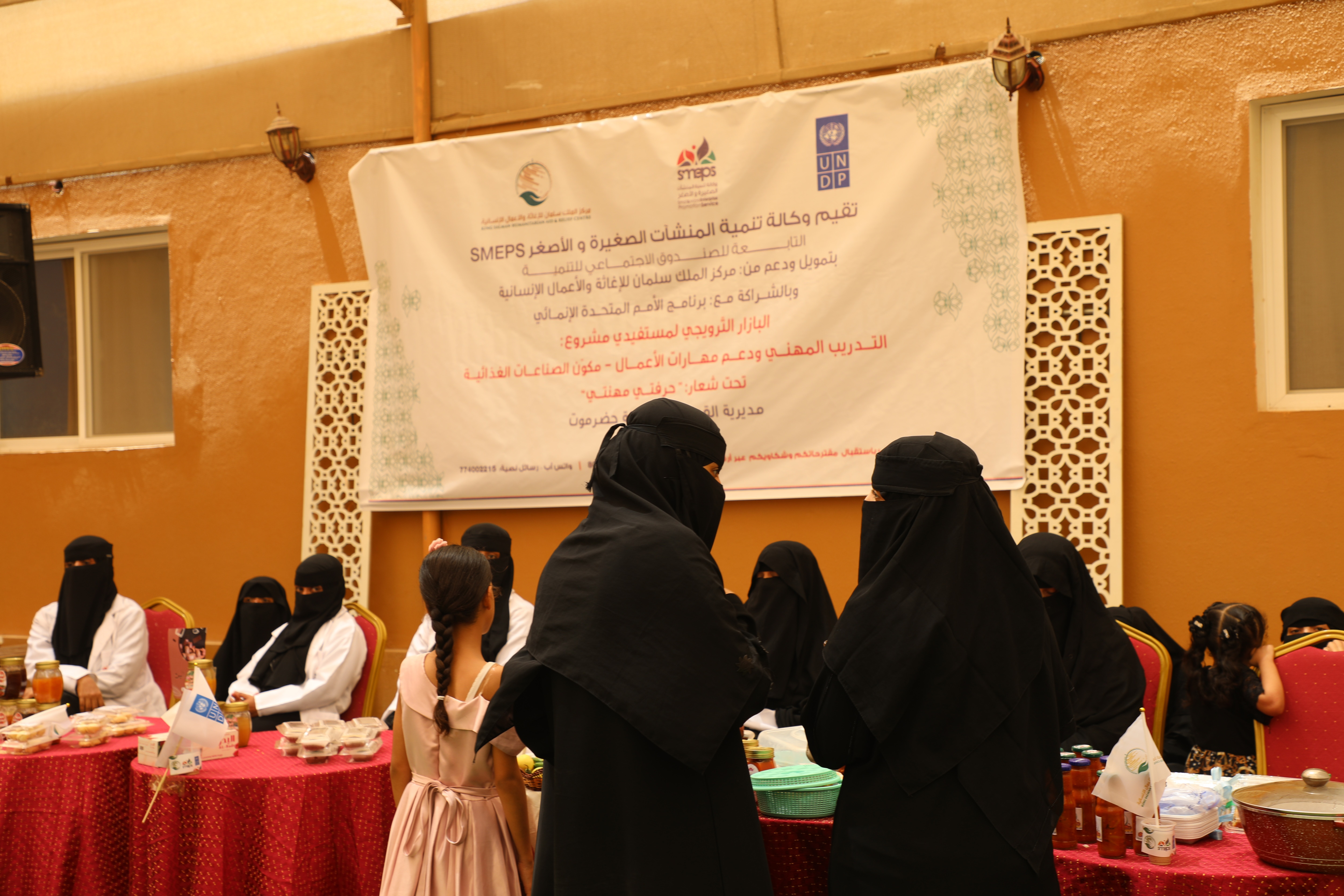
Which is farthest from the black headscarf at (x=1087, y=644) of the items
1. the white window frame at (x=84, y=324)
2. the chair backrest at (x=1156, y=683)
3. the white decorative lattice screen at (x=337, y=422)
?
the white window frame at (x=84, y=324)

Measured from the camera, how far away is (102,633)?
14.3 feet

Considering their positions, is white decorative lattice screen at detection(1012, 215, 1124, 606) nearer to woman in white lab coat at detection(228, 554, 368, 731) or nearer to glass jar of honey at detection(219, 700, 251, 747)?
woman in white lab coat at detection(228, 554, 368, 731)

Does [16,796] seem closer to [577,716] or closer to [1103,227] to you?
[577,716]

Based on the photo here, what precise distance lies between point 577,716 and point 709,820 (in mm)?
271

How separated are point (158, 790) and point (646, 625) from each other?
5.65 feet

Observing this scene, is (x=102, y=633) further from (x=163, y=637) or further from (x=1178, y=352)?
(x=1178, y=352)

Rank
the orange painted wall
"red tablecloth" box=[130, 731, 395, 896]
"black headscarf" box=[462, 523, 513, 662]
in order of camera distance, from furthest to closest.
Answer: "black headscarf" box=[462, 523, 513, 662] → the orange painted wall → "red tablecloth" box=[130, 731, 395, 896]

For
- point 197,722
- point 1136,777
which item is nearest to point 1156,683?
point 1136,777

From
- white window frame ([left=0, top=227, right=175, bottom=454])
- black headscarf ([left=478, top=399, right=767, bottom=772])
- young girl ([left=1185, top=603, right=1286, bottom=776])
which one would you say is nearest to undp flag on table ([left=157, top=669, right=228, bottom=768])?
black headscarf ([left=478, top=399, right=767, bottom=772])

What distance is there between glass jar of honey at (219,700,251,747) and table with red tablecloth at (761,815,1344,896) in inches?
64.6

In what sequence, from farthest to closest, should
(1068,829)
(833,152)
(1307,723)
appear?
(833,152) < (1307,723) < (1068,829)

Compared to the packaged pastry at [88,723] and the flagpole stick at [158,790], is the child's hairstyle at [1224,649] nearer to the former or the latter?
the flagpole stick at [158,790]

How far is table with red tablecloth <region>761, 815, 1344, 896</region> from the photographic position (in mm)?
1846

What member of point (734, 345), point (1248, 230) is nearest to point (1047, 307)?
point (1248, 230)
